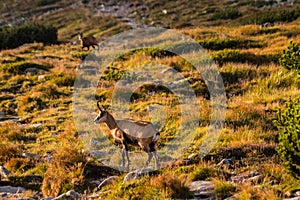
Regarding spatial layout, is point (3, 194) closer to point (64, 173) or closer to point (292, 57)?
point (64, 173)

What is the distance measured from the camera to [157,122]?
40.4ft

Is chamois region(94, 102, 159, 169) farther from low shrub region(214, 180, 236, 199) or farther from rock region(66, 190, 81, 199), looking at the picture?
low shrub region(214, 180, 236, 199)

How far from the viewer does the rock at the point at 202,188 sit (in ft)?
22.9

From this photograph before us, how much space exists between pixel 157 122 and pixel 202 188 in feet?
17.3

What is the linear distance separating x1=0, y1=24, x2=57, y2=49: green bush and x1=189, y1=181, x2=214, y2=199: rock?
113 feet

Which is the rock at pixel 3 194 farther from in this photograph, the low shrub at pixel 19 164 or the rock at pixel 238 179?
the rock at pixel 238 179

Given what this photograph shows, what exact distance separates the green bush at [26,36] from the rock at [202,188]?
34.6m

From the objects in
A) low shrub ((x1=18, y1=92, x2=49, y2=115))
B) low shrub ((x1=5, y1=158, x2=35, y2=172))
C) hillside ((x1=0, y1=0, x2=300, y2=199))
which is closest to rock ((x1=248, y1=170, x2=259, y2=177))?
hillside ((x1=0, y1=0, x2=300, y2=199))

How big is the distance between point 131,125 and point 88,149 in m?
2.09

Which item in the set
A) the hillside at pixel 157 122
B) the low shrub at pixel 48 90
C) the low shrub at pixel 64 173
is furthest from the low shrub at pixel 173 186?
the low shrub at pixel 48 90

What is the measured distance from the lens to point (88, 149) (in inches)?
425

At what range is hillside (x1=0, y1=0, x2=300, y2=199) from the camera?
751 centimetres

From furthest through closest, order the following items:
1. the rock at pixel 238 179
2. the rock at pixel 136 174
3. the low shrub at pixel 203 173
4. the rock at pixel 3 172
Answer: the rock at pixel 3 172
the rock at pixel 136 174
the low shrub at pixel 203 173
the rock at pixel 238 179

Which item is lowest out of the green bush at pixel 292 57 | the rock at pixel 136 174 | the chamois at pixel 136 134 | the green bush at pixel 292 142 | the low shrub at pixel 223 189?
the rock at pixel 136 174
